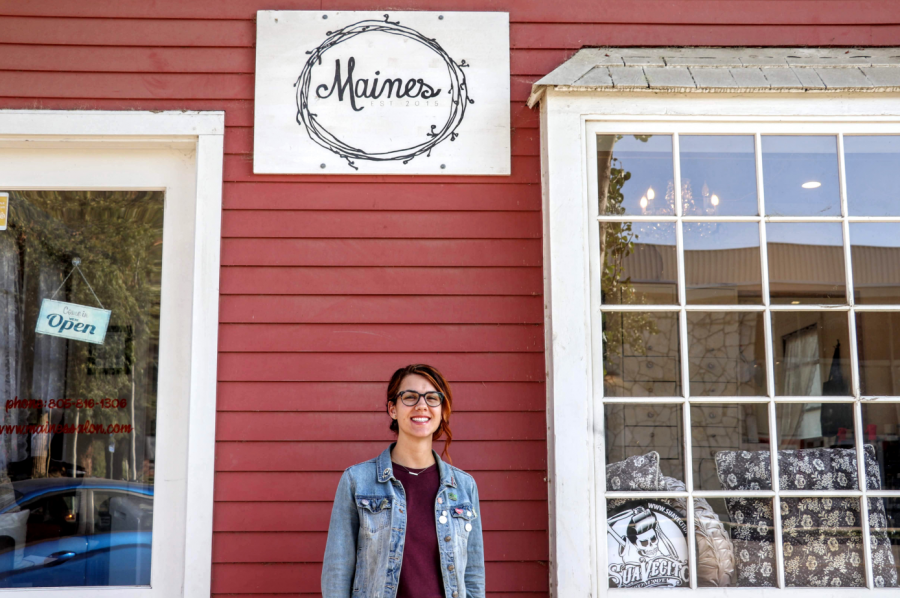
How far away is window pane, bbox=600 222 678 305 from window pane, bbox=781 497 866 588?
96cm

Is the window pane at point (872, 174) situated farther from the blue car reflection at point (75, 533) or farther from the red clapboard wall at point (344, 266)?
the blue car reflection at point (75, 533)

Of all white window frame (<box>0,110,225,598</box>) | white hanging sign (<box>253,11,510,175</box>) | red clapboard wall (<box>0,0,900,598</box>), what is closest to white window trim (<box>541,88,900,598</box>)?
red clapboard wall (<box>0,0,900,598</box>)

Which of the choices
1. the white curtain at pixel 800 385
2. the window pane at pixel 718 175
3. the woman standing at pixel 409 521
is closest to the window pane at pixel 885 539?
the white curtain at pixel 800 385

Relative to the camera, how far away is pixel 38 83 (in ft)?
10.4

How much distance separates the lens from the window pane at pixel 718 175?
3115 millimetres

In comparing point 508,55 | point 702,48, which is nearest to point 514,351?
point 508,55

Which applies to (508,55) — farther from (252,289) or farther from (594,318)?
(252,289)

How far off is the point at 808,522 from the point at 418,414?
5.65 ft

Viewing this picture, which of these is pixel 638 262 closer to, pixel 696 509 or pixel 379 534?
pixel 696 509

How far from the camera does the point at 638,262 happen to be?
3.08 meters

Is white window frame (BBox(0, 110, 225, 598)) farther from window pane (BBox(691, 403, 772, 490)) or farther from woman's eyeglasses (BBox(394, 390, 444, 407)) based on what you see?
window pane (BBox(691, 403, 772, 490))

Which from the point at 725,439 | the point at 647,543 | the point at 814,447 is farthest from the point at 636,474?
the point at 814,447

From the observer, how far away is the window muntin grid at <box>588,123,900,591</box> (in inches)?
117

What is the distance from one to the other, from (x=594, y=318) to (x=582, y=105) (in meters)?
0.86
